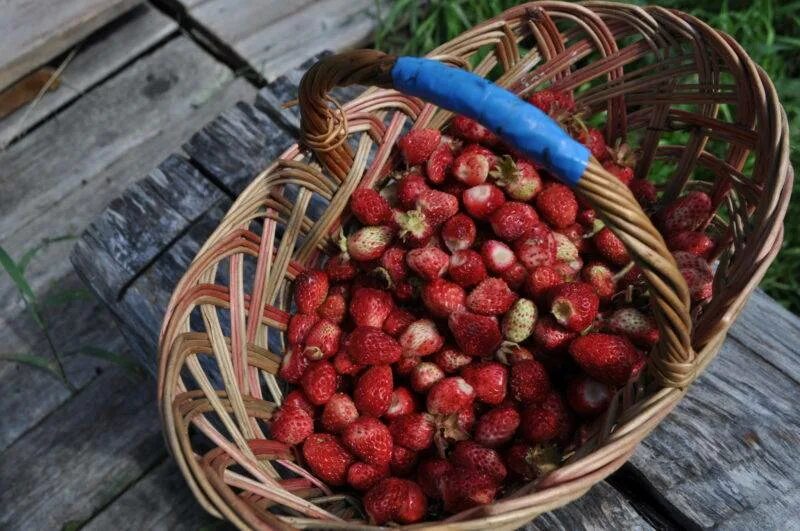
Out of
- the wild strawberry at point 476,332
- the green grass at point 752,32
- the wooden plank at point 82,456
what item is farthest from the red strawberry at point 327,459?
the green grass at point 752,32

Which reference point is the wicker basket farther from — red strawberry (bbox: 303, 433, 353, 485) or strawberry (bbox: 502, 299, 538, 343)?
strawberry (bbox: 502, 299, 538, 343)

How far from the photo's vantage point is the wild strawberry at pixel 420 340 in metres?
1.40

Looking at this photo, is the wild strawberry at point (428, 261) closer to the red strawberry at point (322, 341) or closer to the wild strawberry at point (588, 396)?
the red strawberry at point (322, 341)

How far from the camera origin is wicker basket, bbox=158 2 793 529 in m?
1.01

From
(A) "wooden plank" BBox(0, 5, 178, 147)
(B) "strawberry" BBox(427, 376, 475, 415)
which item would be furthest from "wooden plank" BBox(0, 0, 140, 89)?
(B) "strawberry" BBox(427, 376, 475, 415)

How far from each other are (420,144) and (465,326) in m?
0.37

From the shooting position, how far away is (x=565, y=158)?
96 cm

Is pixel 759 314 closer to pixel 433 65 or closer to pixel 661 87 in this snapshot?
pixel 661 87

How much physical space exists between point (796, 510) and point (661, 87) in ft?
2.55

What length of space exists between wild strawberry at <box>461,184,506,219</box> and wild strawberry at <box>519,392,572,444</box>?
37 centimetres

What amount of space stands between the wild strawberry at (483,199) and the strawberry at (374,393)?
0.35 metres

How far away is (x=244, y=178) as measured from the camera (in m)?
1.87

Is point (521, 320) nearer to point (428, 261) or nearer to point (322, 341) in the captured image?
point (428, 261)

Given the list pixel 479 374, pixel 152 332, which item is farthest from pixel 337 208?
pixel 152 332
